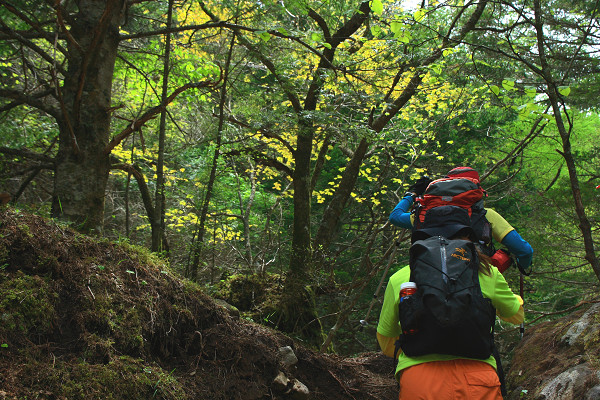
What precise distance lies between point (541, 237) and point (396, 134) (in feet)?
9.75

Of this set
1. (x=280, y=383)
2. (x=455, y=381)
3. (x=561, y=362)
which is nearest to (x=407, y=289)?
(x=455, y=381)

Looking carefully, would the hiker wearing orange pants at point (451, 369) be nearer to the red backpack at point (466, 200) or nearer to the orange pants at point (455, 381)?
the orange pants at point (455, 381)

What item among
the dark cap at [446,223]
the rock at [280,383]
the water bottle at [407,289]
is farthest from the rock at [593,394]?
the rock at [280,383]

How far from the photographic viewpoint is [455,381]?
2.15 m

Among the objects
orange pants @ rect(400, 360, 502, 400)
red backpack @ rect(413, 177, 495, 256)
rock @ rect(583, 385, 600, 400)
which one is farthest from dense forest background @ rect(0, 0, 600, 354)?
orange pants @ rect(400, 360, 502, 400)

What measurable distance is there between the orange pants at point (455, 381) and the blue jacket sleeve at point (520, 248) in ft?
3.06

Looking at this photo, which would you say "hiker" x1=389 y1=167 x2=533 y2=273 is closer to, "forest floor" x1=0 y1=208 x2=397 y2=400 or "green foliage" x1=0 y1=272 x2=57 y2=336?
"forest floor" x1=0 y1=208 x2=397 y2=400

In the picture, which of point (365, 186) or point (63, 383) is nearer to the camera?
point (63, 383)

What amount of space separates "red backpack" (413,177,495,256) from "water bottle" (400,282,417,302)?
1.75ft

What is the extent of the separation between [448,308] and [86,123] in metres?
3.61

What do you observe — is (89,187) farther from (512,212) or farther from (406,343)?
(512,212)

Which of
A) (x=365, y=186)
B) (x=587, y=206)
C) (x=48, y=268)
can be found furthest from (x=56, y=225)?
(x=365, y=186)

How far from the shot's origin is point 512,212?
12328 mm

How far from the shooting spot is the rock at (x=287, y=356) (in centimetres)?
372
